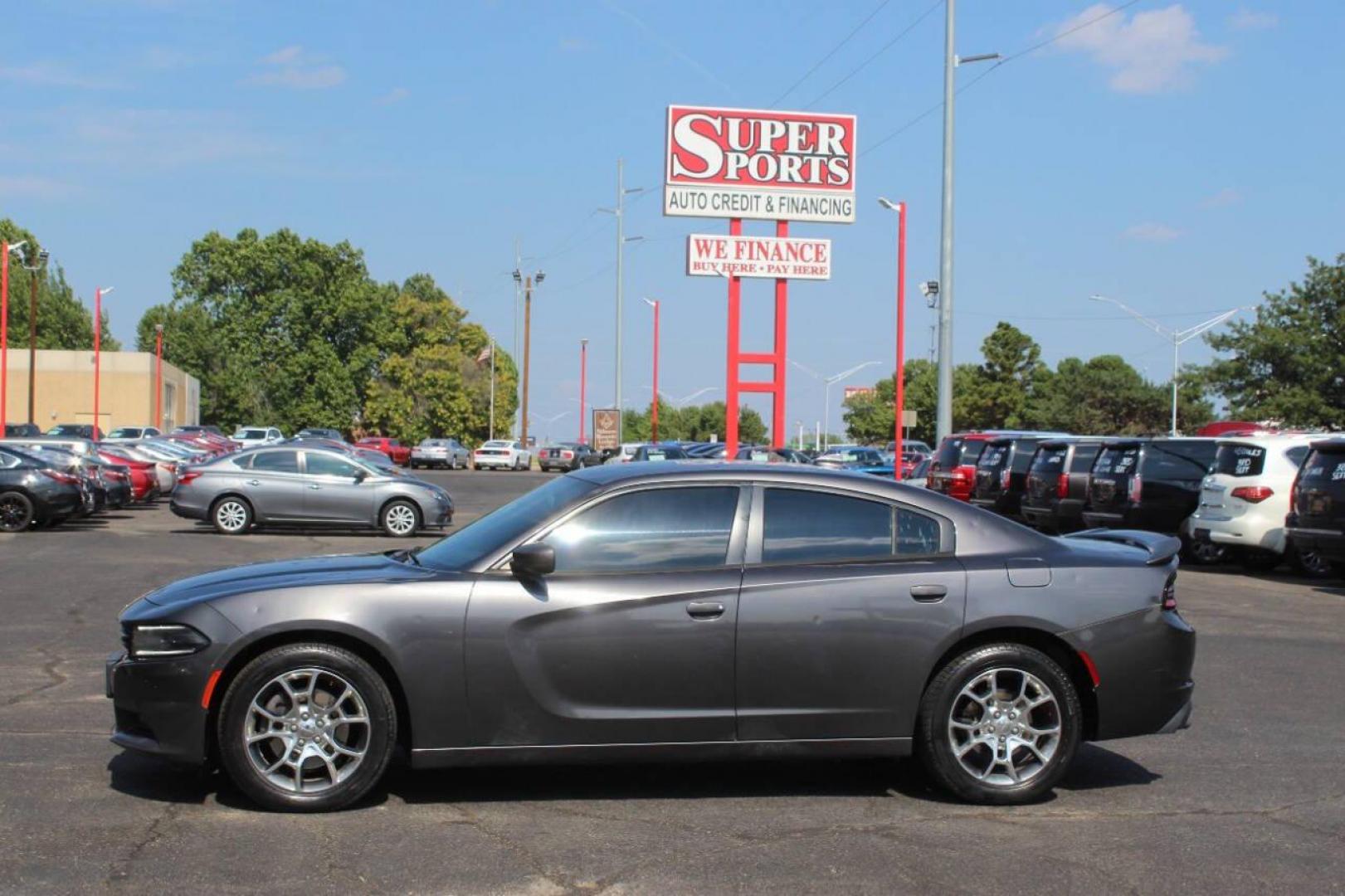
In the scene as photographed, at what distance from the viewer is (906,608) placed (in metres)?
6.19

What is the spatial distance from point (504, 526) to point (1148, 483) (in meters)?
15.2

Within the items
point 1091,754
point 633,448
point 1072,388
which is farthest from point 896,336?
point 1072,388

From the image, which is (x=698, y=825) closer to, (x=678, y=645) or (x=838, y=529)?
(x=678, y=645)

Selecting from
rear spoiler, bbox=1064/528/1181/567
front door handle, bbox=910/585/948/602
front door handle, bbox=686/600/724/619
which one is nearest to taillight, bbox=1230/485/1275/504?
rear spoiler, bbox=1064/528/1181/567

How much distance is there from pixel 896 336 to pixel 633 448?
44.6 feet

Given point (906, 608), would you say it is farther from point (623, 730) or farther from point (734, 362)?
point (734, 362)

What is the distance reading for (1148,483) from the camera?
19719mm

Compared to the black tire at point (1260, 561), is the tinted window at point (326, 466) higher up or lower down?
higher up

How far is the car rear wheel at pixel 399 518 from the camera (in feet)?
76.2

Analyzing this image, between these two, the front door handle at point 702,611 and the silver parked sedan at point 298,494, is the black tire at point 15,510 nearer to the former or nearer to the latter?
the silver parked sedan at point 298,494


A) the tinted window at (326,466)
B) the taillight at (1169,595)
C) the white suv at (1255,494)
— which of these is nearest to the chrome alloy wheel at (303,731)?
the taillight at (1169,595)

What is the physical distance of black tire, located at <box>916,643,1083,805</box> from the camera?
20.3 feet

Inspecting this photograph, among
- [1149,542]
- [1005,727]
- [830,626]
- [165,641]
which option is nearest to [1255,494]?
[1149,542]

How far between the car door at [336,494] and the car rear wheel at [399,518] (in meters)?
0.24
